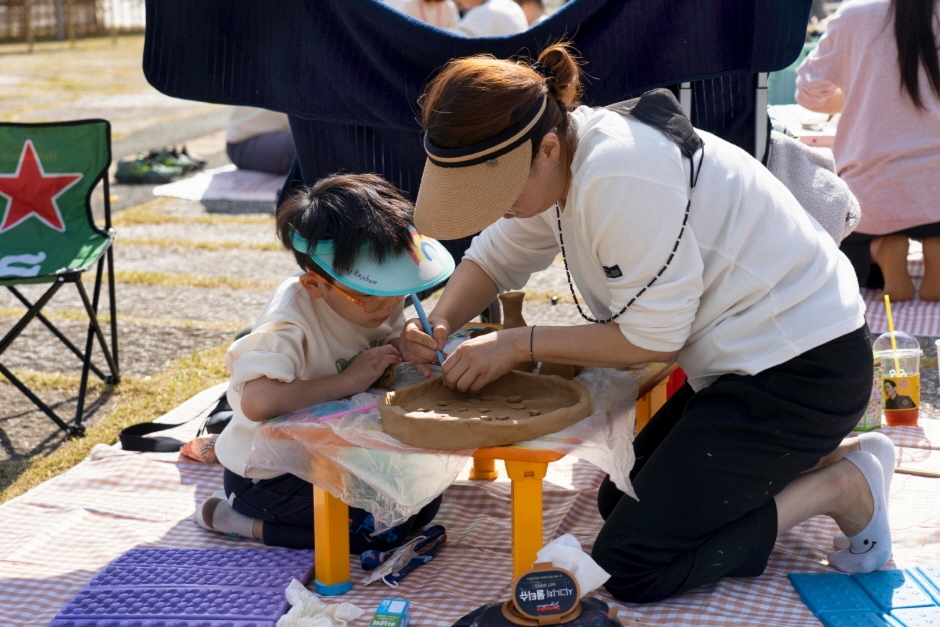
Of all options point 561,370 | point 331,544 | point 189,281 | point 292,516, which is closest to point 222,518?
point 292,516

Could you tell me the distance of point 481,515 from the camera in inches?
102

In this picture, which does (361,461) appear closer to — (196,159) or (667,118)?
(667,118)

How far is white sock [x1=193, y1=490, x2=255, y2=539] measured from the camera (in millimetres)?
2438

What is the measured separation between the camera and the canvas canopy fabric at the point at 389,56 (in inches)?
106

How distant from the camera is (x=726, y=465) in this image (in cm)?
203

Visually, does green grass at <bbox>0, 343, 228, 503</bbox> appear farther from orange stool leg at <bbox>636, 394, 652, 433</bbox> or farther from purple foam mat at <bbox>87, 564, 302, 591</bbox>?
orange stool leg at <bbox>636, 394, 652, 433</bbox>

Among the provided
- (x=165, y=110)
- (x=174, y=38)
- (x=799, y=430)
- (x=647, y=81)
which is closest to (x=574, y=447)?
(x=799, y=430)

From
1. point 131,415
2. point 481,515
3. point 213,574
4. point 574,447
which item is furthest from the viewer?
point 131,415

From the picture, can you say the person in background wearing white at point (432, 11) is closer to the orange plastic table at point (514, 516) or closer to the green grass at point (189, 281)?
the green grass at point (189, 281)

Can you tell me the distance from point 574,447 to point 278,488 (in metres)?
0.81

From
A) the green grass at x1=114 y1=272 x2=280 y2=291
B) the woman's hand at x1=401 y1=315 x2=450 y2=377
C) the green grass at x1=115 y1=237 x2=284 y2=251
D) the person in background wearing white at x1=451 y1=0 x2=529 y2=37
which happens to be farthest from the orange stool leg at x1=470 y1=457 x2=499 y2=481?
the person in background wearing white at x1=451 y1=0 x2=529 y2=37

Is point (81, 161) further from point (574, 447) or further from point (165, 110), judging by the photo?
point (165, 110)

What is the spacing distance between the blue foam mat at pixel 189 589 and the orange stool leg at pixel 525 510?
50cm

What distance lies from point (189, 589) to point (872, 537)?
146cm
